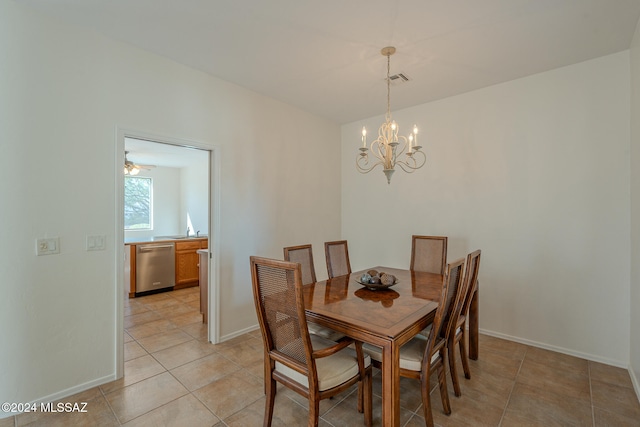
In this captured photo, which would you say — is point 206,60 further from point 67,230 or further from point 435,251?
point 435,251

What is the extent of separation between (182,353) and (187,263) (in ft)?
8.76

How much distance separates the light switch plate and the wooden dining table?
1.68 meters

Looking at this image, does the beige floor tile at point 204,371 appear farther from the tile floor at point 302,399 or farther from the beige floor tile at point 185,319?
the beige floor tile at point 185,319

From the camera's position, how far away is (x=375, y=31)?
2260 millimetres

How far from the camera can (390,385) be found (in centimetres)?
145

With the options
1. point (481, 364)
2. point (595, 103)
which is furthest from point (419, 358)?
point (595, 103)

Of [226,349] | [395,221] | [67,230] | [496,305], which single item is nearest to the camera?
[67,230]

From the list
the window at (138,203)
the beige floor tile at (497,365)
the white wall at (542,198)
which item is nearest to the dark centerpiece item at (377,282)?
the beige floor tile at (497,365)

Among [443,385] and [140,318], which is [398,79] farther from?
[140,318]

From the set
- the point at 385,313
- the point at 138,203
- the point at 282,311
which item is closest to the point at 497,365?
the point at 385,313

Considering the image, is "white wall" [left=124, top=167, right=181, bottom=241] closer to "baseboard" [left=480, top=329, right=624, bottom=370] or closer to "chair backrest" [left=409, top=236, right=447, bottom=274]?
"chair backrest" [left=409, top=236, right=447, bottom=274]

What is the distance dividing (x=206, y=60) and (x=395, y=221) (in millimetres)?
2953

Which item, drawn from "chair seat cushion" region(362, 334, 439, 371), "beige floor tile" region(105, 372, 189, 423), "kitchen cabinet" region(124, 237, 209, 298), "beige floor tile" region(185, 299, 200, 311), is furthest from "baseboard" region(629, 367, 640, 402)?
"kitchen cabinet" region(124, 237, 209, 298)

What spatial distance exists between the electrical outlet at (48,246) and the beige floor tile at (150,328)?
4.92 ft
